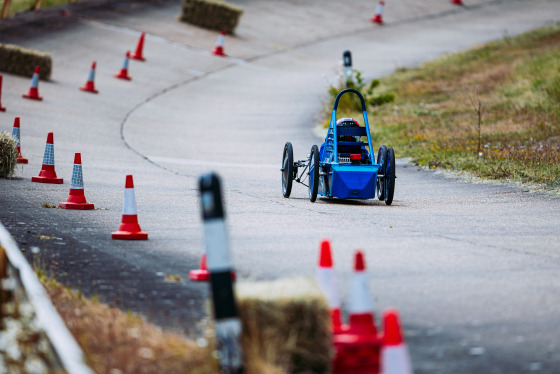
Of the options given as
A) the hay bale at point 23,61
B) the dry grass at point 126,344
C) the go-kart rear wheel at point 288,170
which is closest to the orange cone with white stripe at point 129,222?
the dry grass at point 126,344

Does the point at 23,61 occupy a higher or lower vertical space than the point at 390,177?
higher

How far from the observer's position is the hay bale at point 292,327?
5098mm

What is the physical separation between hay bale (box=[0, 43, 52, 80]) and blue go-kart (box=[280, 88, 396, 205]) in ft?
47.0

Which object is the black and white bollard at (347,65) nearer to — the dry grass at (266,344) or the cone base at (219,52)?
the cone base at (219,52)

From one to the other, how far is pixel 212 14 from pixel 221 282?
33.3 m

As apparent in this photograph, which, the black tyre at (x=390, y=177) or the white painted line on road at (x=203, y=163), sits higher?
the white painted line on road at (x=203, y=163)

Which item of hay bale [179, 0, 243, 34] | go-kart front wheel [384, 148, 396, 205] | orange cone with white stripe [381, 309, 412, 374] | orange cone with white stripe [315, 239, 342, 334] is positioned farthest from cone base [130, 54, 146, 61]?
orange cone with white stripe [381, 309, 412, 374]

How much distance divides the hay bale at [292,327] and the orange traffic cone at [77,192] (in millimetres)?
7711

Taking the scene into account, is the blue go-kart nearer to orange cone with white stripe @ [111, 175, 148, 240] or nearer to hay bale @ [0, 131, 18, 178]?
orange cone with white stripe @ [111, 175, 148, 240]

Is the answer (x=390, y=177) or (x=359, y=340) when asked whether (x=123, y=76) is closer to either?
(x=390, y=177)

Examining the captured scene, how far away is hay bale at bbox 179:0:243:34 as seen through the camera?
122 ft

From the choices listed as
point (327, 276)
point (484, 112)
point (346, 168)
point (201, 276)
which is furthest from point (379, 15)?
point (327, 276)

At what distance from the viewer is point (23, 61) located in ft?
90.1

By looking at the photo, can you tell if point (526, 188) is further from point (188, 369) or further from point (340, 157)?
point (188, 369)
